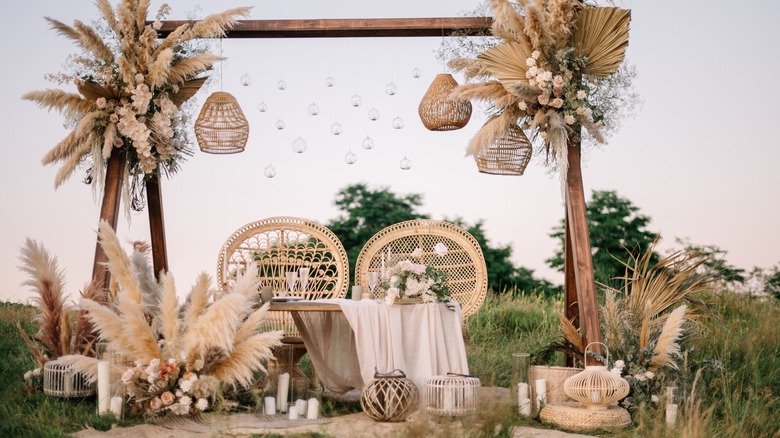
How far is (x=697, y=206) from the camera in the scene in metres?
10.4

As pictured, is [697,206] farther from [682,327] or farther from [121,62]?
[121,62]

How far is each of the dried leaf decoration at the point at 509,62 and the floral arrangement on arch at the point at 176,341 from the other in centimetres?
255

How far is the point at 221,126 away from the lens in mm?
7520

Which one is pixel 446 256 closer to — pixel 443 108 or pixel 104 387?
pixel 443 108

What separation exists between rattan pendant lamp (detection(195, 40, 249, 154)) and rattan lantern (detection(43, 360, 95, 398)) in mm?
2235

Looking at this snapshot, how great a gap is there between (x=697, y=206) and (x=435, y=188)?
3.55 metres

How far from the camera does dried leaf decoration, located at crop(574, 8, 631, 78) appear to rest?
6691 millimetres

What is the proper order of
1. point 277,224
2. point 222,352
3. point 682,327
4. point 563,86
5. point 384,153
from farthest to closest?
1. point 384,153
2. point 277,224
3. point 682,327
4. point 563,86
5. point 222,352

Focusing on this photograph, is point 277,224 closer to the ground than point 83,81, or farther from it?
closer to the ground

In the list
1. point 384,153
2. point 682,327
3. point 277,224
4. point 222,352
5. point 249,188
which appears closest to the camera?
point 222,352

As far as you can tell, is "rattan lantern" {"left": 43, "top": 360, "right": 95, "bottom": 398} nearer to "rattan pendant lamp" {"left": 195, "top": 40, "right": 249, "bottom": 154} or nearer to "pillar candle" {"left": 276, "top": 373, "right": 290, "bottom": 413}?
"pillar candle" {"left": 276, "top": 373, "right": 290, "bottom": 413}

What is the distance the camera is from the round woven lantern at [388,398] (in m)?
5.79

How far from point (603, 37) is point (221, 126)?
320 centimetres

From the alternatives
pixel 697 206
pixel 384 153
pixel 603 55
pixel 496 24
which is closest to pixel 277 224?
pixel 496 24
